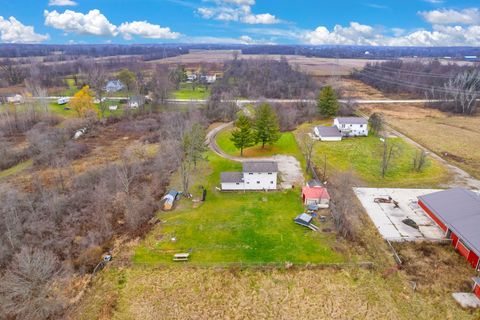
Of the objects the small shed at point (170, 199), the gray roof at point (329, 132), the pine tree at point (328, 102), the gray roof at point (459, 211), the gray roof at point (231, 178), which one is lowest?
the small shed at point (170, 199)

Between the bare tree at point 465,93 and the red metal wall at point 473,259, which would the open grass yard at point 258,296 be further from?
the bare tree at point 465,93

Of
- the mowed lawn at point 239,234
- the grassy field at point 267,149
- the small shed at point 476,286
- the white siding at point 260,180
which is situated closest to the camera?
the small shed at point 476,286

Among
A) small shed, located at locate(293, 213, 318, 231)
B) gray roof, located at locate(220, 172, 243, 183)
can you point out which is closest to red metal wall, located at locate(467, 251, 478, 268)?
small shed, located at locate(293, 213, 318, 231)

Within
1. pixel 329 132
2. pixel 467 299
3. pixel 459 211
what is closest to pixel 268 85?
pixel 329 132

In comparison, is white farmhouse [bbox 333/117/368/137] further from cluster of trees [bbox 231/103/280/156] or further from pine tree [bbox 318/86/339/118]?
cluster of trees [bbox 231/103/280/156]

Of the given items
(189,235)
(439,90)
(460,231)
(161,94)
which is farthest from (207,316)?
(439,90)

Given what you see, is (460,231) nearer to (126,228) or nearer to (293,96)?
(126,228)

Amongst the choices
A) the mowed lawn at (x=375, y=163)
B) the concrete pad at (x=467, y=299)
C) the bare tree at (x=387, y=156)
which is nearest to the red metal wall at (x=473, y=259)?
the concrete pad at (x=467, y=299)
